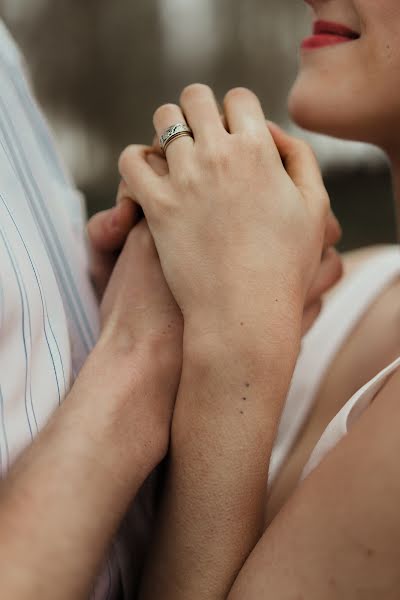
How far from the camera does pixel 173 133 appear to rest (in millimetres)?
597

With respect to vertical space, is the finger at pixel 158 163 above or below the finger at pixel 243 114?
below

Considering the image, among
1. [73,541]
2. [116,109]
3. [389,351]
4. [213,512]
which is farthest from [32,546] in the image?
[116,109]

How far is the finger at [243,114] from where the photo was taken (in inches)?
23.3

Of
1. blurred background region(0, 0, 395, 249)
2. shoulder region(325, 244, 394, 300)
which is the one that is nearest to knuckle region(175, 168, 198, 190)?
shoulder region(325, 244, 394, 300)

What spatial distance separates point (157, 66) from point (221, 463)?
1.49m

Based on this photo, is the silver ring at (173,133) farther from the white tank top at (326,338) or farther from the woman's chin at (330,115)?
the white tank top at (326,338)

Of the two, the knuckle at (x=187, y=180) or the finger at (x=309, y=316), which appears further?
the finger at (x=309, y=316)

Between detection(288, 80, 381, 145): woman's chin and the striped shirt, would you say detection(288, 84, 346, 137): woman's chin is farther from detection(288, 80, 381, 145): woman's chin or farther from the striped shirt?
the striped shirt

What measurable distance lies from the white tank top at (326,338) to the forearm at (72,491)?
0.16 m

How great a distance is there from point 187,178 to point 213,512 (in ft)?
0.82

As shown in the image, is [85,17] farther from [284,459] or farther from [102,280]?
[284,459]

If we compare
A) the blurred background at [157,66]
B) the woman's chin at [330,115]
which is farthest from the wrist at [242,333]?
the blurred background at [157,66]

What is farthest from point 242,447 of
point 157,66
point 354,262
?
point 157,66

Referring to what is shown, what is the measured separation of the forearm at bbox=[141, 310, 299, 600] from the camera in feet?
1.70
